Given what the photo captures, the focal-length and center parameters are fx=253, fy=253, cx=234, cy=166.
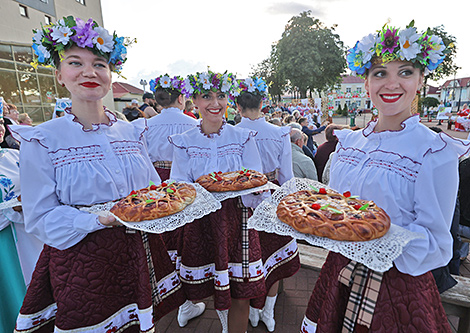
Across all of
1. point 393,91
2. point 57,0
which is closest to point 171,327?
point 393,91

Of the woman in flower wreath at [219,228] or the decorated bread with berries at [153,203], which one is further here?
the woman in flower wreath at [219,228]

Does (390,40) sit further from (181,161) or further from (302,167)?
(302,167)

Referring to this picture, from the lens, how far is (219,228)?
85.0 inches

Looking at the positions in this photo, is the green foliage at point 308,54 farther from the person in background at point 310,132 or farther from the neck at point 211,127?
the neck at point 211,127

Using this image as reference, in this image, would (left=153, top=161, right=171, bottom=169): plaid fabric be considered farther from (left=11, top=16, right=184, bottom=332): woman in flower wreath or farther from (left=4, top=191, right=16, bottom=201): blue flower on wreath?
(left=11, top=16, right=184, bottom=332): woman in flower wreath

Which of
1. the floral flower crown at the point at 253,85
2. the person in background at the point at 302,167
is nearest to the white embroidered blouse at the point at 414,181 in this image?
the floral flower crown at the point at 253,85

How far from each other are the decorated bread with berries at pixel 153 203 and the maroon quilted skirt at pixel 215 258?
18.1 inches

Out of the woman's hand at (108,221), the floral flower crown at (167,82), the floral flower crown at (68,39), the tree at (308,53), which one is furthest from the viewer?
the tree at (308,53)

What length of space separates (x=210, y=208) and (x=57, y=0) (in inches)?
770

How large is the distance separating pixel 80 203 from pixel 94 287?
52 cm

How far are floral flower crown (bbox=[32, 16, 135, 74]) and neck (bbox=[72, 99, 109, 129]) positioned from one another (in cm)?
30

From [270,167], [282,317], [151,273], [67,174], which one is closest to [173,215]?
[151,273]

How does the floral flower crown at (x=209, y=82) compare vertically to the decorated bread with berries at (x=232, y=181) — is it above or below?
above

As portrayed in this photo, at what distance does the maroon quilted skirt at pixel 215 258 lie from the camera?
222 centimetres
